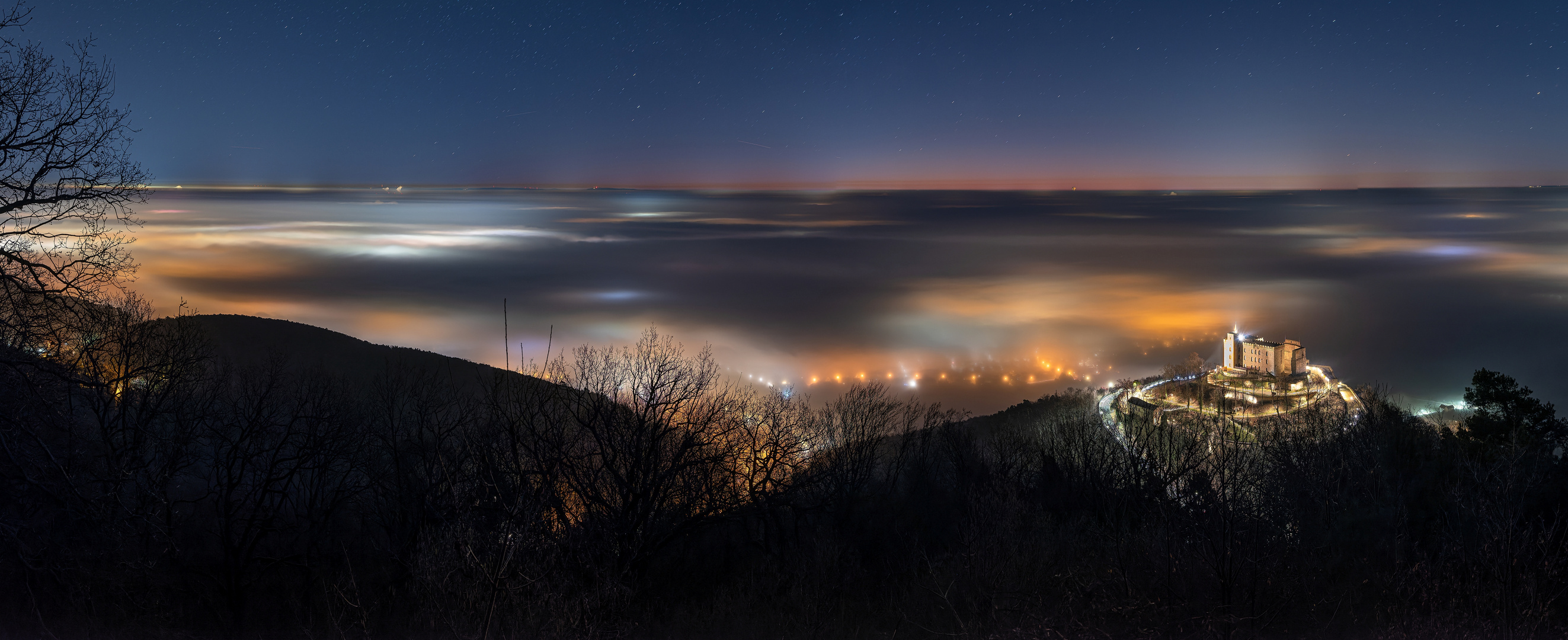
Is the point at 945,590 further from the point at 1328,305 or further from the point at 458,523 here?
the point at 1328,305

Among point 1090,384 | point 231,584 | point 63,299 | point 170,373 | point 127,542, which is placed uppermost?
point 63,299

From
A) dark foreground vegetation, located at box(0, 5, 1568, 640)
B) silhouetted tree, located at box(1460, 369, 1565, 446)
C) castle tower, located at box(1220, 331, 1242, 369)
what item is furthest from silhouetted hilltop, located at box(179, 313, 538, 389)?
castle tower, located at box(1220, 331, 1242, 369)

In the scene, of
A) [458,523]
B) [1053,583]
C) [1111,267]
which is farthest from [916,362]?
[1111,267]

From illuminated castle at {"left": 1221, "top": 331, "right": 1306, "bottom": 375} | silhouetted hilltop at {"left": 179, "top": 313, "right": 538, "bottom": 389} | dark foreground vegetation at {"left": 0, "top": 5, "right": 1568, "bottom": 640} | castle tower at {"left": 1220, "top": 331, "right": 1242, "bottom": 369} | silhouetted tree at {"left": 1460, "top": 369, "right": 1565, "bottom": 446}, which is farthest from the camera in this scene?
castle tower at {"left": 1220, "top": 331, "right": 1242, "bottom": 369}

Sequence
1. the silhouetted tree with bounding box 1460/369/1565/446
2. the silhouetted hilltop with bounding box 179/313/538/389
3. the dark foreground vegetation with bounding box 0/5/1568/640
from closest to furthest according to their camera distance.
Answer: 1. the dark foreground vegetation with bounding box 0/5/1568/640
2. the silhouetted tree with bounding box 1460/369/1565/446
3. the silhouetted hilltop with bounding box 179/313/538/389

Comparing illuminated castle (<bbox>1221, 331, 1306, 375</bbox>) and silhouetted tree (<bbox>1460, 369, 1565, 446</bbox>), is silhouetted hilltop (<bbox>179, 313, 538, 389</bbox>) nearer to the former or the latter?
silhouetted tree (<bbox>1460, 369, 1565, 446</bbox>)

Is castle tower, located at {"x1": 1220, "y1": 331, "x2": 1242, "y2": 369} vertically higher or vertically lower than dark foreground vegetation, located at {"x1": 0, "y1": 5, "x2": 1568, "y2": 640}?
lower
